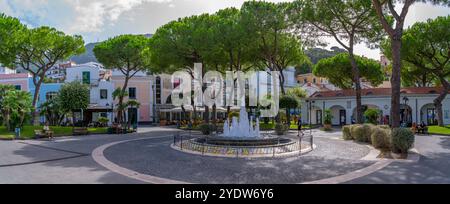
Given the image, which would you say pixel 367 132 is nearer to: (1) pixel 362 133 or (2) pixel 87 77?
(1) pixel 362 133

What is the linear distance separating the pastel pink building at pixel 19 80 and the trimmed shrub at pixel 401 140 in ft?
153

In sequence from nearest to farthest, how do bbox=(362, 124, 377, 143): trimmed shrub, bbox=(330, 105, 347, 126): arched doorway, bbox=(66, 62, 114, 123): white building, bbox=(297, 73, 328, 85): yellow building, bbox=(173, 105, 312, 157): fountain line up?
bbox=(173, 105, 312, 157): fountain → bbox=(362, 124, 377, 143): trimmed shrub → bbox=(330, 105, 347, 126): arched doorway → bbox=(66, 62, 114, 123): white building → bbox=(297, 73, 328, 85): yellow building

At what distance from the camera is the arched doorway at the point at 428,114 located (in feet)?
124

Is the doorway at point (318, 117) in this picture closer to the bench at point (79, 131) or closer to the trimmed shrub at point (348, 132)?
the trimmed shrub at point (348, 132)

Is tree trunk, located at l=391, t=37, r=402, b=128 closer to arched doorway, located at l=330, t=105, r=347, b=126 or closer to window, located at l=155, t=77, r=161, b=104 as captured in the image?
arched doorway, located at l=330, t=105, r=347, b=126

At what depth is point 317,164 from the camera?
39.0 feet

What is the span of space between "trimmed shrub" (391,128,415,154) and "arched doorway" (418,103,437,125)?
27849mm

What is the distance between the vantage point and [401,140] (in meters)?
13.9

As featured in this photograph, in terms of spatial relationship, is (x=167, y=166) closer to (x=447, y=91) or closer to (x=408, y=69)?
(x=447, y=91)

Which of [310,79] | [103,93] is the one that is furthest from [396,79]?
[310,79]

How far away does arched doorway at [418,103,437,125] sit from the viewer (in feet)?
124

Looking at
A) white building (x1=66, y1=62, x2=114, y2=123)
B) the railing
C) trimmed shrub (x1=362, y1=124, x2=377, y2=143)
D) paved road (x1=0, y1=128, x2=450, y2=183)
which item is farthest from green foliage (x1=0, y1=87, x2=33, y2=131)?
trimmed shrub (x1=362, y1=124, x2=377, y2=143)

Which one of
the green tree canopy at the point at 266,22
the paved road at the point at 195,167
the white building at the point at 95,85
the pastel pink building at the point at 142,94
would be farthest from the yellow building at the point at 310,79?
the paved road at the point at 195,167

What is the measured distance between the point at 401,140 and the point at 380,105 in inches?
1067
